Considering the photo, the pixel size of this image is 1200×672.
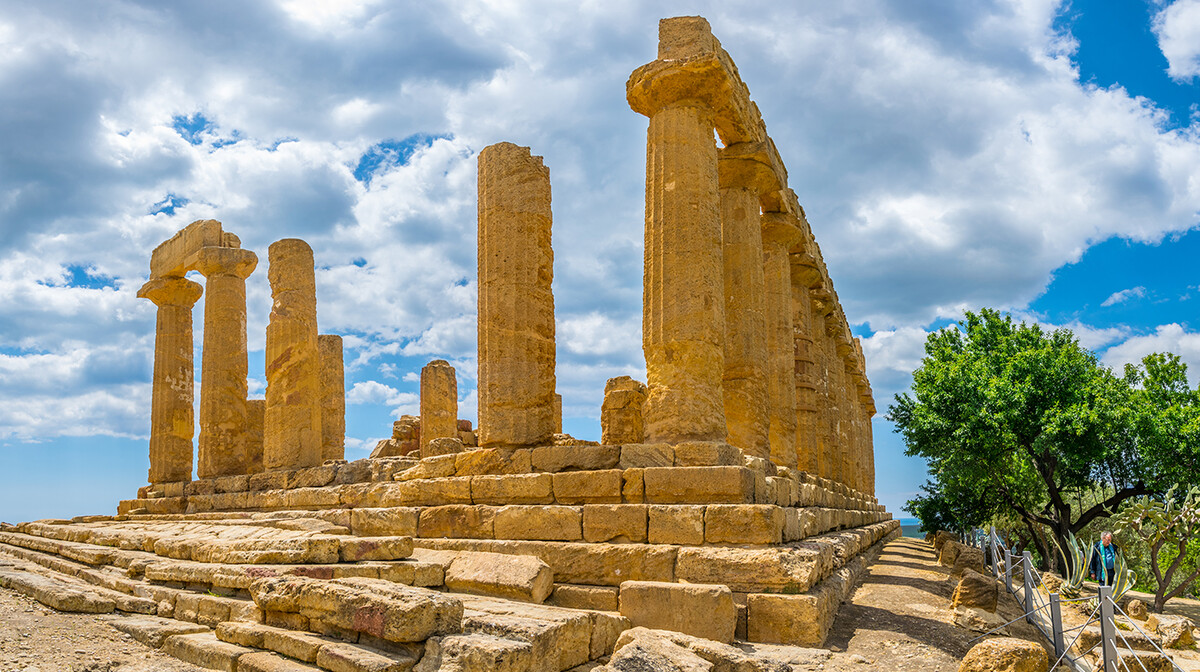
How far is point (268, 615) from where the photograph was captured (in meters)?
6.72

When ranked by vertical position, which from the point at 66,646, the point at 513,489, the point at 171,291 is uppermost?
the point at 171,291

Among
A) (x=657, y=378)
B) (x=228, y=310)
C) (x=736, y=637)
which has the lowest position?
(x=736, y=637)

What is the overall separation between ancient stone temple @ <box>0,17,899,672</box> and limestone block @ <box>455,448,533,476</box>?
0.04 m

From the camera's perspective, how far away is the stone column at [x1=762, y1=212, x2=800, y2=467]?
1462cm

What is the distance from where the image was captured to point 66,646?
6543 mm

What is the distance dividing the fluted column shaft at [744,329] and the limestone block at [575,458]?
122 inches

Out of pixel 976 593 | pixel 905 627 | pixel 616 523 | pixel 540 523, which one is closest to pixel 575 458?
pixel 540 523

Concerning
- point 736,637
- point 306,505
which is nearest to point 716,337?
point 736,637

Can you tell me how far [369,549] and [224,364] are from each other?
37.0 ft

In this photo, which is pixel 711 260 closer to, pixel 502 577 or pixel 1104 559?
pixel 502 577

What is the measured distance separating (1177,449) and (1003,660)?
16.6 metres

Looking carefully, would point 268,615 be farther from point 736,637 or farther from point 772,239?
point 772,239

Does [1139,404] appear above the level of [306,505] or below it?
above

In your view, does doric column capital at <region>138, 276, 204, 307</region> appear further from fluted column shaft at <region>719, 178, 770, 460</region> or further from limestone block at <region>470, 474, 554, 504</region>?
fluted column shaft at <region>719, 178, 770, 460</region>
